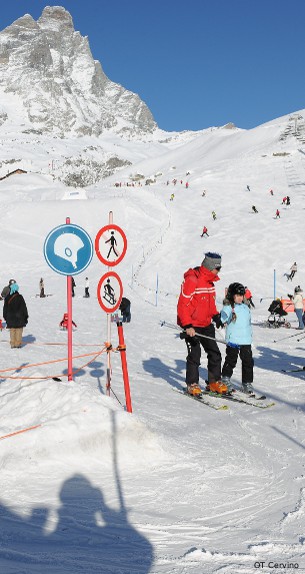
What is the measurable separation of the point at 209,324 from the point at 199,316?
0.30 m

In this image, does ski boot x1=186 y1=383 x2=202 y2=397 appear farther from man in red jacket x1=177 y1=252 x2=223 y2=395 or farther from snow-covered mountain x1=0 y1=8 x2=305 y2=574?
snow-covered mountain x1=0 y1=8 x2=305 y2=574

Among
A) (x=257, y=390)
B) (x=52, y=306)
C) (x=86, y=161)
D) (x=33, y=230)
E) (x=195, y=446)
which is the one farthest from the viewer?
(x=86, y=161)

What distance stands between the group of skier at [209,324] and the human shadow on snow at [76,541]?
11.1 feet

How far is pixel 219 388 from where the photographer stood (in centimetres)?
719

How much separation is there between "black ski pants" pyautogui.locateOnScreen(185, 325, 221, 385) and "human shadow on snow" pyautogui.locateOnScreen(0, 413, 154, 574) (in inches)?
133

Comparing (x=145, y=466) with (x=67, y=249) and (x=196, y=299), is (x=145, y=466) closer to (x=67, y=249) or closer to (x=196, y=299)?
(x=67, y=249)

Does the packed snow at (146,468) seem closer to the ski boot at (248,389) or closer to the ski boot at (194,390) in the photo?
the ski boot at (194,390)

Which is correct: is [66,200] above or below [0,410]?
above

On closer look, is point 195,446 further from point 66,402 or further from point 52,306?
point 52,306

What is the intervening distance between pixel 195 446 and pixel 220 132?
136355 millimetres

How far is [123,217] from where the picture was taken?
4550cm

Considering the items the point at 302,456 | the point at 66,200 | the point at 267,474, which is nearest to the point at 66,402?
the point at 267,474

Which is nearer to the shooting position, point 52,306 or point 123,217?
point 52,306

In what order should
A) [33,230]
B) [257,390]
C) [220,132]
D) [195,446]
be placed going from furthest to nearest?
1. [220,132]
2. [33,230]
3. [257,390]
4. [195,446]
